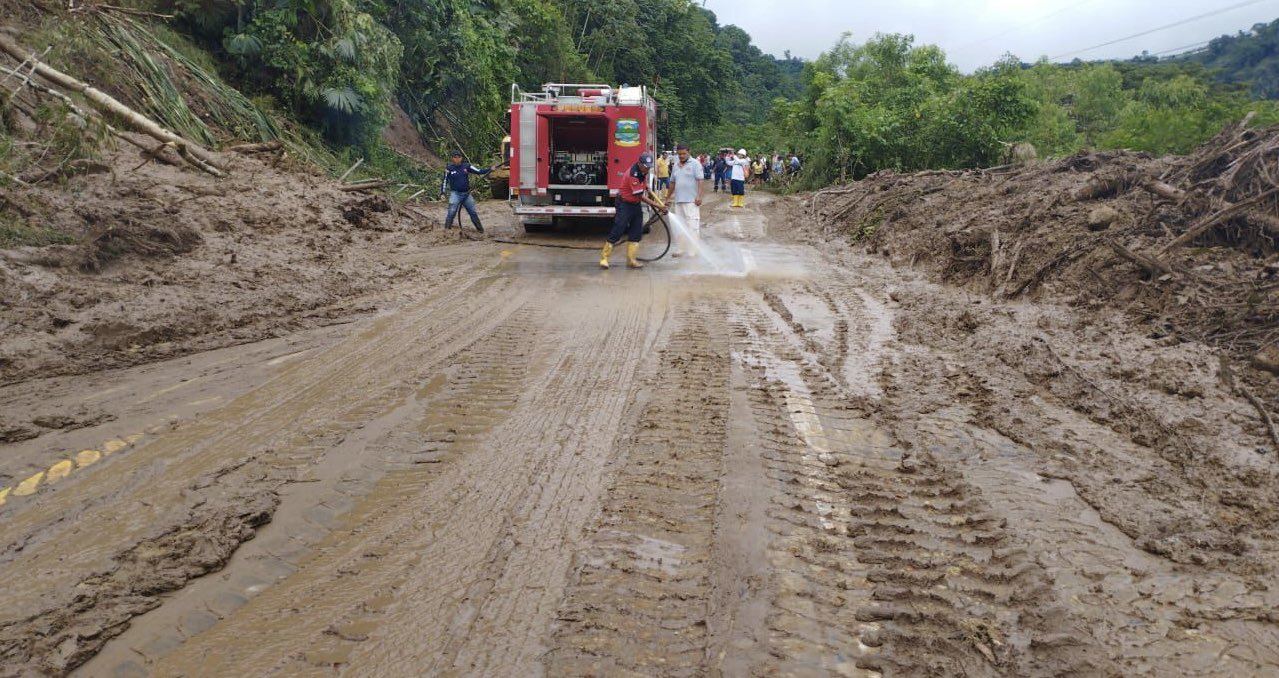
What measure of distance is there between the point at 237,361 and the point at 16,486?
94.7 inches

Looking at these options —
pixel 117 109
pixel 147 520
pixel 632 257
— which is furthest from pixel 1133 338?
pixel 117 109

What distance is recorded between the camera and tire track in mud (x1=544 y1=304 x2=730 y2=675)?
2965 mm

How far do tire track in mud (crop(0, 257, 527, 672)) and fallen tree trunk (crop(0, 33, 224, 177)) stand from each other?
7.89 m

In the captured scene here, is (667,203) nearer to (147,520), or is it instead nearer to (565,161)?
(565,161)

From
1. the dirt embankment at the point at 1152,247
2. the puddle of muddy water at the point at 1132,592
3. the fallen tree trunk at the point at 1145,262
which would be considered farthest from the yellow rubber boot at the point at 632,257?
the puddle of muddy water at the point at 1132,592

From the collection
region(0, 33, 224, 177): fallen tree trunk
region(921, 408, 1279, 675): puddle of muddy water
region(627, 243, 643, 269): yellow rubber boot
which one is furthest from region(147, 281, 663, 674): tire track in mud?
region(0, 33, 224, 177): fallen tree trunk

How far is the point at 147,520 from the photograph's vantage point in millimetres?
3801

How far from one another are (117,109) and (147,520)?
33.0ft

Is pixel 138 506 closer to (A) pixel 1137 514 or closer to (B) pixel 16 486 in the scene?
(B) pixel 16 486

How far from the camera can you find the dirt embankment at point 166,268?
21.8 feet

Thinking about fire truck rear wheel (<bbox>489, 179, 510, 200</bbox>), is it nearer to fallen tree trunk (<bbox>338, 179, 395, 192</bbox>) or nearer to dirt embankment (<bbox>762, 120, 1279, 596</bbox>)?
fallen tree trunk (<bbox>338, 179, 395, 192</bbox>)

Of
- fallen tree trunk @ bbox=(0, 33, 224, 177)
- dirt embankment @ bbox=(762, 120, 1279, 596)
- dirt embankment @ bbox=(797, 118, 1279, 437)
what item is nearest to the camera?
dirt embankment @ bbox=(762, 120, 1279, 596)

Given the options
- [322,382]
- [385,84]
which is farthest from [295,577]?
[385,84]

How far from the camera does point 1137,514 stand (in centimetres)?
416
